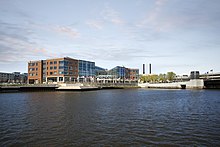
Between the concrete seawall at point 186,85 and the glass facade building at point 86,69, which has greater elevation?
the glass facade building at point 86,69

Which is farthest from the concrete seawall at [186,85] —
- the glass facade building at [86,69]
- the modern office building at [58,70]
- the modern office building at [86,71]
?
the modern office building at [58,70]

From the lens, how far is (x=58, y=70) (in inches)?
6516

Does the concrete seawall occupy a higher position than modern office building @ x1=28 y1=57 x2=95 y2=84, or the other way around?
modern office building @ x1=28 y1=57 x2=95 y2=84

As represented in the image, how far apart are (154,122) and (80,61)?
15996 centimetres

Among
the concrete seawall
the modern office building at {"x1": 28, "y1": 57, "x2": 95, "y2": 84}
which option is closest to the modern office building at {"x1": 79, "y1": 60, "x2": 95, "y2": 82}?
the modern office building at {"x1": 28, "y1": 57, "x2": 95, "y2": 84}

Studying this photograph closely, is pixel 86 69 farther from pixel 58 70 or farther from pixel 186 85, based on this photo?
pixel 186 85

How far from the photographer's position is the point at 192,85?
16100 centimetres

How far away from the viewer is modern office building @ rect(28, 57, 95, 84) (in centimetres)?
16462

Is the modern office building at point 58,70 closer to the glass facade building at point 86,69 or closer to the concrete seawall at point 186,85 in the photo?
the glass facade building at point 86,69

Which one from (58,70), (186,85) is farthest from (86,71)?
(186,85)

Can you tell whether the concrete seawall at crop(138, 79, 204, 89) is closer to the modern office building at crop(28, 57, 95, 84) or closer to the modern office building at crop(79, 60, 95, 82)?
the modern office building at crop(79, 60, 95, 82)

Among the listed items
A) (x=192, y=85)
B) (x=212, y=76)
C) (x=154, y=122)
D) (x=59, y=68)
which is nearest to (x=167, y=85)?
(x=192, y=85)

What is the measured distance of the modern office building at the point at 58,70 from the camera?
164625mm

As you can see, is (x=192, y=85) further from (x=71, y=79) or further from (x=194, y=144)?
(x=194, y=144)
